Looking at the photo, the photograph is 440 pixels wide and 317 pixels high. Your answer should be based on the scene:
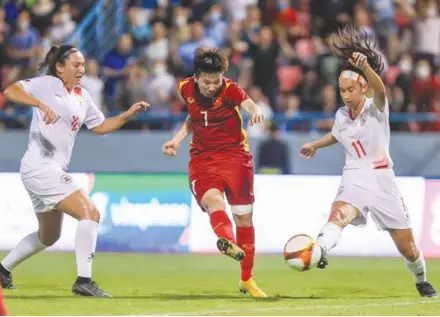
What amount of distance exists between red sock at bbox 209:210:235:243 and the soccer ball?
583 mm

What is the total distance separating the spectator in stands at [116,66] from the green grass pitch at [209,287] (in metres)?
5.80

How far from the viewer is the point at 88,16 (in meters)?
24.8

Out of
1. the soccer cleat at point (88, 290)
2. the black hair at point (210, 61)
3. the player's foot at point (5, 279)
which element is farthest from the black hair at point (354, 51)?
the player's foot at point (5, 279)

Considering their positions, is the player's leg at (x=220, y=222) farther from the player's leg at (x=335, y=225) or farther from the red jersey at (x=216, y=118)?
the player's leg at (x=335, y=225)

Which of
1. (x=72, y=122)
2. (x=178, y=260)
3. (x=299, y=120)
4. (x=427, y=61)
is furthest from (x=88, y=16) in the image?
(x=72, y=122)

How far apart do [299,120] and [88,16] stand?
4.88 m

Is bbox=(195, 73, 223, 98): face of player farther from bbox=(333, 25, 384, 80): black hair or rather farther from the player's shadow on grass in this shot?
the player's shadow on grass

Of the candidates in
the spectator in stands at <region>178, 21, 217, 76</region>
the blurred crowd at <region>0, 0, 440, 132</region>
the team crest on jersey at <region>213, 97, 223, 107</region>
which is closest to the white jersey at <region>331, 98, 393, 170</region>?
the team crest on jersey at <region>213, 97, 223, 107</region>

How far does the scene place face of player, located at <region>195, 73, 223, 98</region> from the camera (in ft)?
39.9

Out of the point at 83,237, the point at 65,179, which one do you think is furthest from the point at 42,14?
the point at 83,237

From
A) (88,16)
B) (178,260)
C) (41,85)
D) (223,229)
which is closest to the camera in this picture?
(223,229)

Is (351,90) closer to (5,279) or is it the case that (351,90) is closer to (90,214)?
(90,214)

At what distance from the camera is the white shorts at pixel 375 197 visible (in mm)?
12109

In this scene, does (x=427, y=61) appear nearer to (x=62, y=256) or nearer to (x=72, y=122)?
(x=62, y=256)
